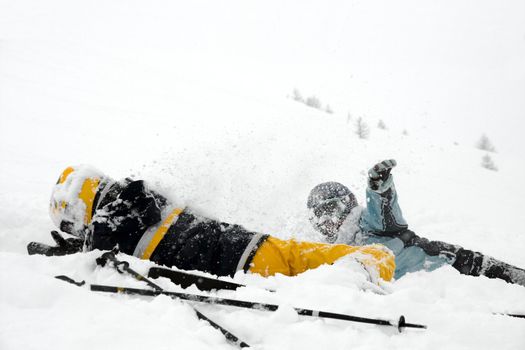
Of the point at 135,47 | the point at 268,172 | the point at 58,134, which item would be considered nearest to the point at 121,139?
the point at 58,134

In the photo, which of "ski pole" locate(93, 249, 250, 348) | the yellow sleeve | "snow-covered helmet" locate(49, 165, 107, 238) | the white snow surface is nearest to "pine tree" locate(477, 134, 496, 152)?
the white snow surface

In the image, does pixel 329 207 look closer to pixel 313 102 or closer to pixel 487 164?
pixel 487 164

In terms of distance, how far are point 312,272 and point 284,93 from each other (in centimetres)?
1573

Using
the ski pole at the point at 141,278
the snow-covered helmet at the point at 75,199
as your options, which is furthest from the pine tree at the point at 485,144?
the ski pole at the point at 141,278

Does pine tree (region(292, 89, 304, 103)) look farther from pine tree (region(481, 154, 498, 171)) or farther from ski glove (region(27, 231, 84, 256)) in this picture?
ski glove (region(27, 231, 84, 256))

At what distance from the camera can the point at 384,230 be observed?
4102mm

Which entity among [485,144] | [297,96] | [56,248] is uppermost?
[297,96]

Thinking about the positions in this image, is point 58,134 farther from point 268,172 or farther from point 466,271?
point 466,271

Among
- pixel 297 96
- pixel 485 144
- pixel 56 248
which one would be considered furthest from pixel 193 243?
pixel 485 144

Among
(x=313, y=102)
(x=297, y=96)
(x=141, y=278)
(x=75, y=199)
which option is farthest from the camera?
(x=297, y=96)

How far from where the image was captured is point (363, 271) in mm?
2141

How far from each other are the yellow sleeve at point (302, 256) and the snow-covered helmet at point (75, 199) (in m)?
1.18

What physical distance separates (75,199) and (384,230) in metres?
2.81

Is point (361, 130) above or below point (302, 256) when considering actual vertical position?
above
